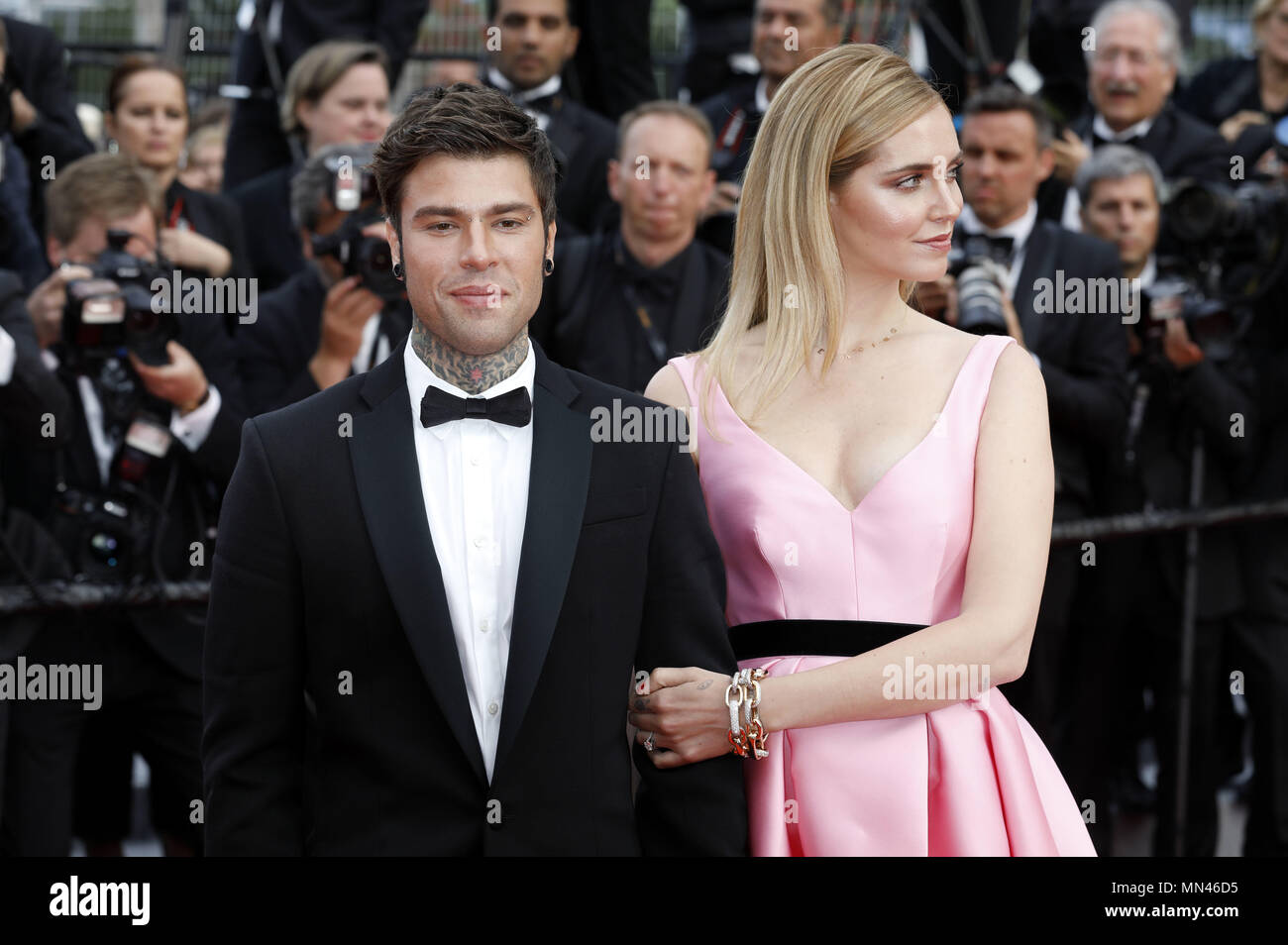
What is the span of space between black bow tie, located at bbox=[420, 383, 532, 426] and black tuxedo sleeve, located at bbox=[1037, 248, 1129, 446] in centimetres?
243

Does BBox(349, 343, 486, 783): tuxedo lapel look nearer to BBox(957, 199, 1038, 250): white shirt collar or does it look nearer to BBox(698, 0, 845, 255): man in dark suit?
BBox(957, 199, 1038, 250): white shirt collar

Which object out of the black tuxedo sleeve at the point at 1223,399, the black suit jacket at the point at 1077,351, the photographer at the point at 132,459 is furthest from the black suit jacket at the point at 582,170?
the black tuxedo sleeve at the point at 1223,399

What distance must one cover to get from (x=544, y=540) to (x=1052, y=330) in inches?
104

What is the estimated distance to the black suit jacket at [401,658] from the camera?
2.09 meters

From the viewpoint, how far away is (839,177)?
2480 mm

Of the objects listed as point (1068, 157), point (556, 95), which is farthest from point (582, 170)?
point (1068, 157)

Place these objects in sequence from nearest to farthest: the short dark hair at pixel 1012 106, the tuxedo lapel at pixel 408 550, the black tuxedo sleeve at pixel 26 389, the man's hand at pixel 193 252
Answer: the tuxedo lapel at pixel 408 550, the black tuxedo sleeve at pixel 26 389, the man's hand at pixel 193 252, the short dark hair at pixel 1012 106

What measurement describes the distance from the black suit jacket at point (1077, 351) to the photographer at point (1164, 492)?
0.12m

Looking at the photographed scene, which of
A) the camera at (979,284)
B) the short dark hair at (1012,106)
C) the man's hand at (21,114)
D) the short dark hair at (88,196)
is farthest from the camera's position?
the man's hand at (21,114)

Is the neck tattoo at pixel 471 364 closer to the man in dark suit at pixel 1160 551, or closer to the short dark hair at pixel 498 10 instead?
the man in dark suit at pixel 1160 551

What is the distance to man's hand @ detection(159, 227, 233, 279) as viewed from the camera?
434cm

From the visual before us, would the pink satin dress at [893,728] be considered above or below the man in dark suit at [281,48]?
below
